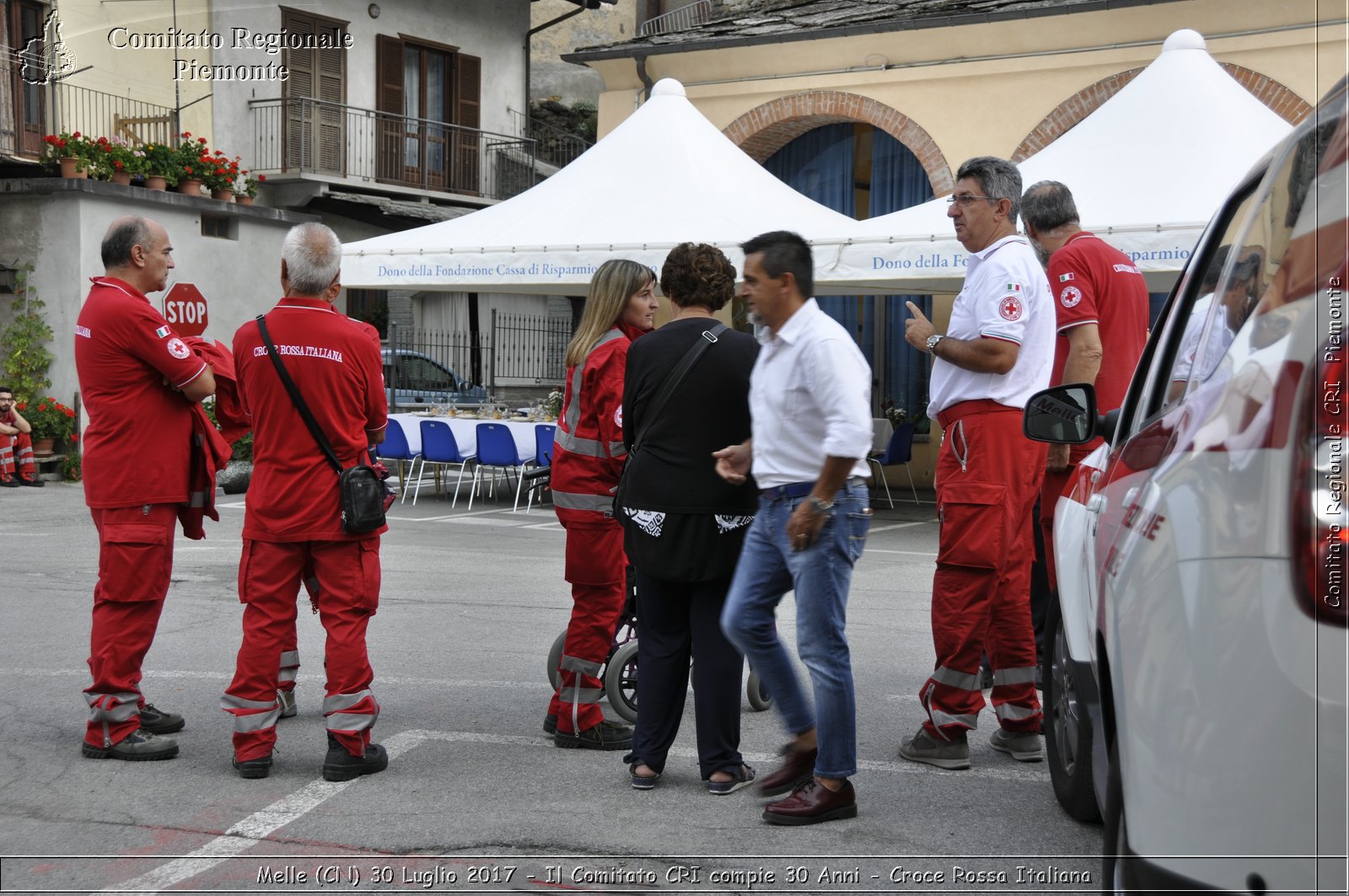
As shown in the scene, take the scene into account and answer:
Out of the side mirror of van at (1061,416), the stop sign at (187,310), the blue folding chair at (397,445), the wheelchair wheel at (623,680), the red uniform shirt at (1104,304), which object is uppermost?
the stop sign at (187,310)

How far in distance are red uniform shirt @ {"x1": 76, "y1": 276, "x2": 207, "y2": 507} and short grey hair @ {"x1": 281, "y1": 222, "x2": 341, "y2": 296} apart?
0.52 meters

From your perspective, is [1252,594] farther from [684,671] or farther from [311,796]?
[311,796]

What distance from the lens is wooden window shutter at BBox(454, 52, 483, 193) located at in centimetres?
2595

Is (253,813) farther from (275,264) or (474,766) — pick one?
(275,264)

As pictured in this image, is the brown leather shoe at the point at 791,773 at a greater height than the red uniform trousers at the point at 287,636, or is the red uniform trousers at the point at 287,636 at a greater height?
the red uniform trousers at the point at 287,636

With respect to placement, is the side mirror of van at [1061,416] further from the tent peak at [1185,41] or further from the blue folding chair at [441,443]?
the blue folding chair at [441,443]

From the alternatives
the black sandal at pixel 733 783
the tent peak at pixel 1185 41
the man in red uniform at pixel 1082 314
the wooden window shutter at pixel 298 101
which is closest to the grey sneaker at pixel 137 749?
the black sandal at pixel 733 783

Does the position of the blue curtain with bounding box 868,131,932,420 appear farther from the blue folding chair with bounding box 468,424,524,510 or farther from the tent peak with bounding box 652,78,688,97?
the blue folding chair with bounding box 468,424,524,510

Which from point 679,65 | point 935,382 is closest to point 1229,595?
point 935,382

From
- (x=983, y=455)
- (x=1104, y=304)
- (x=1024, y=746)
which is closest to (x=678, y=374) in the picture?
(x=983, y=455)

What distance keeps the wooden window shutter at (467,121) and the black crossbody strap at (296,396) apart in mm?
21758

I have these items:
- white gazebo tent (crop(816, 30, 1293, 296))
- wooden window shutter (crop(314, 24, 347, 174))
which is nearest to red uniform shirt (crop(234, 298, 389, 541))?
white gazebo tent (crop(816, 30, 1293, 296))

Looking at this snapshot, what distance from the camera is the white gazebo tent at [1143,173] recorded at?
Result: 426 inches

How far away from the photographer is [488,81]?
2678 cm
